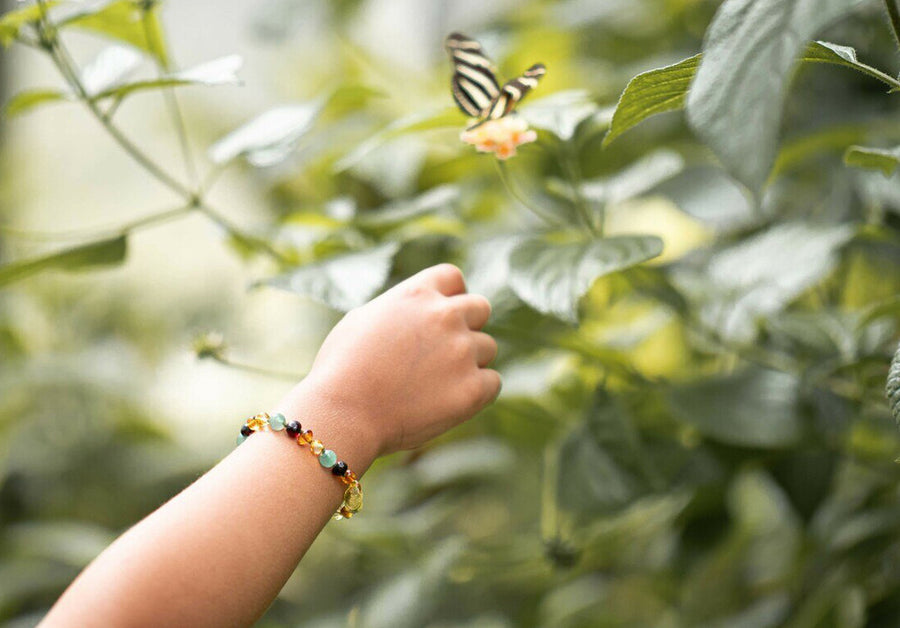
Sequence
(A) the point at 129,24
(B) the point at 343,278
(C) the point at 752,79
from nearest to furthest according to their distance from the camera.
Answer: (C) the point at 752,79 < (B) the point at 343,278 < (A) the point at 129,24

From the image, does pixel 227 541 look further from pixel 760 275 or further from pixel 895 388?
pixel 760 275

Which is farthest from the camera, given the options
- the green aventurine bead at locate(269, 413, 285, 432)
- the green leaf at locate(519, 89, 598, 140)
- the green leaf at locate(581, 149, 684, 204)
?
the green leaf at locate(581, 149, 684, 204)

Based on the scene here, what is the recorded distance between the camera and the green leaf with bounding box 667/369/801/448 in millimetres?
616

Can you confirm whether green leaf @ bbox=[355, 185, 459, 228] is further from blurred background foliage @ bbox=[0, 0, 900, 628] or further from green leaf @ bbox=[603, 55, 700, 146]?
green leaf @ bbox=[603, 55, 700, 146]

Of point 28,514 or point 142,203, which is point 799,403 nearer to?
point 28,514

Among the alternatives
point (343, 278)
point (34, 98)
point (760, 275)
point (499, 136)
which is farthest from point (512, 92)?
point (34, 98)

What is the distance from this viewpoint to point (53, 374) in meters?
1.16

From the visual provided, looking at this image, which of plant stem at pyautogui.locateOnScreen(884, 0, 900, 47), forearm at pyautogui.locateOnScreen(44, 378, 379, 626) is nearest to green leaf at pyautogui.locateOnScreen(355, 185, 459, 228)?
forearm at pyautogui.locateOnScreen(44, 378, 379, 626)

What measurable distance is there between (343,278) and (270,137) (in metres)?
0.14

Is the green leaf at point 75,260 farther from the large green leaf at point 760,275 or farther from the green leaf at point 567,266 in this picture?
the large green leaf at point 760,275

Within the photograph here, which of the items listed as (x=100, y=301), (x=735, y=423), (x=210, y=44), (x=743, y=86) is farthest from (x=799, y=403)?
(x=210, y=44)

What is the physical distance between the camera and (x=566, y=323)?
1.89 feet

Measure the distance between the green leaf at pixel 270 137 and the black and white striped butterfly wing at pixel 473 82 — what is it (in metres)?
0.14

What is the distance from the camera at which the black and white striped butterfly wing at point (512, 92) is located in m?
0.48
